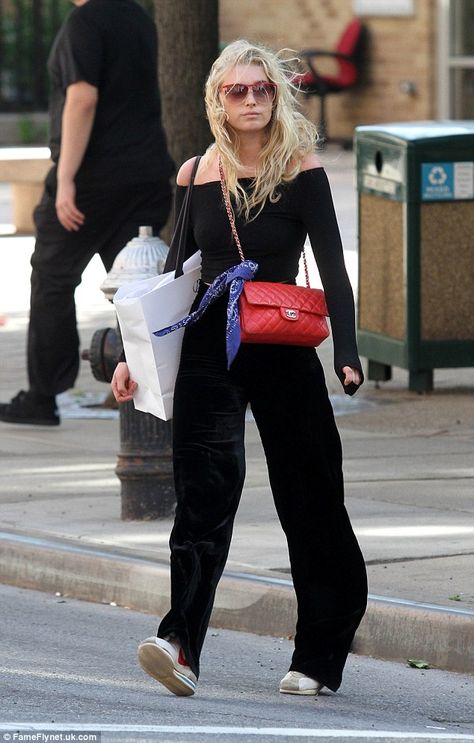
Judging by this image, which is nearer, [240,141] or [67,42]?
[240,141]

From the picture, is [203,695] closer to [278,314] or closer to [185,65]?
[278,314]

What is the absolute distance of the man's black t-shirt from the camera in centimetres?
892

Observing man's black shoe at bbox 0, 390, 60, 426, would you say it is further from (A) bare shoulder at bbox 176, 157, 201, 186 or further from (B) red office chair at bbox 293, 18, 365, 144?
(B) red office chair at bbox 293, 18, 365, 144

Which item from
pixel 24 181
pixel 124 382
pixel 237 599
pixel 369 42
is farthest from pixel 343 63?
pixel 124 382

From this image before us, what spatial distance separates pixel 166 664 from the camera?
5.12 metres

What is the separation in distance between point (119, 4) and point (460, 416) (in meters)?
2.76

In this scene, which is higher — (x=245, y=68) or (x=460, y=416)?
(x=245, y=68)

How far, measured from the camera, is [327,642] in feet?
17.6

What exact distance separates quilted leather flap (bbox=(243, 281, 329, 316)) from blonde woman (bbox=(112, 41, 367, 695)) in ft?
0.16

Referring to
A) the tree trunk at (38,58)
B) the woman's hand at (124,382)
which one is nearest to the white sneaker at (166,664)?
the woman's hand at (124,382)

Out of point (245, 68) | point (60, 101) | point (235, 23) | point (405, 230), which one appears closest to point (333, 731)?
point (245, 68)

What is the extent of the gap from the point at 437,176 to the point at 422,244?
373 mm

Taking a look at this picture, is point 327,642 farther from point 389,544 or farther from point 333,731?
point 389,544
